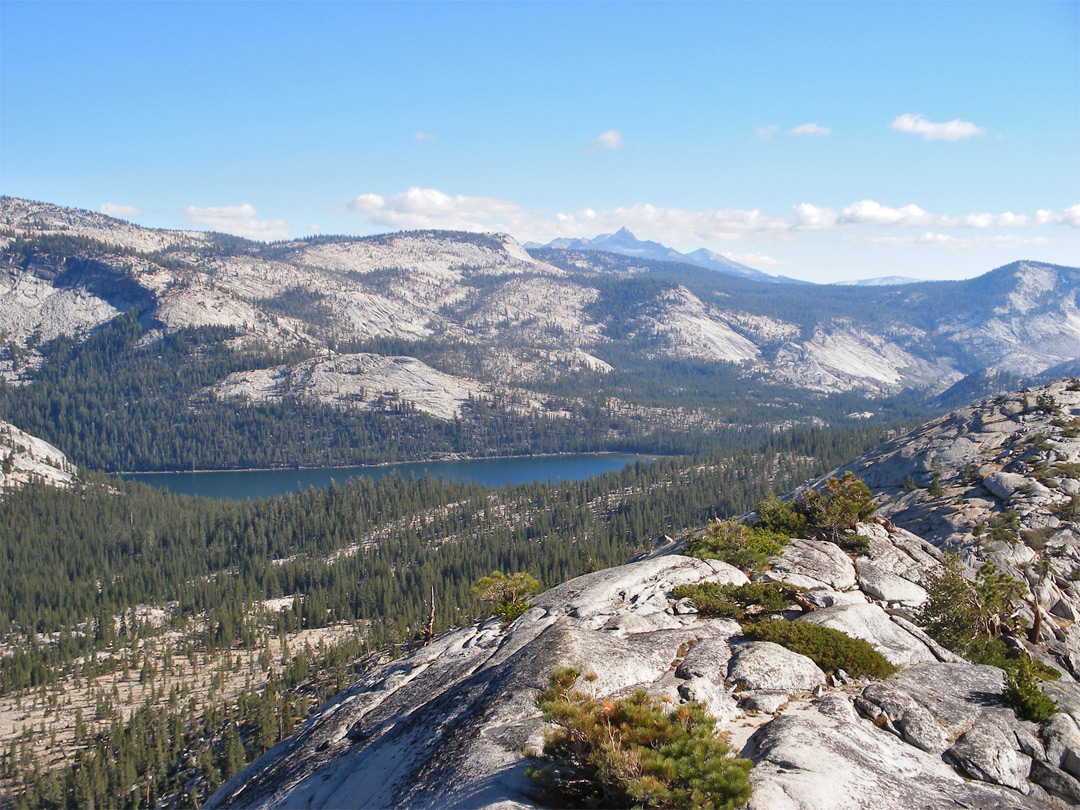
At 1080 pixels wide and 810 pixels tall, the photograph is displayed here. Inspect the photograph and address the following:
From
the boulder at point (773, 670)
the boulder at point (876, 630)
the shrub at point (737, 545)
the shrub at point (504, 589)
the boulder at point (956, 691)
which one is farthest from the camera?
the shrub at point (504, 589)

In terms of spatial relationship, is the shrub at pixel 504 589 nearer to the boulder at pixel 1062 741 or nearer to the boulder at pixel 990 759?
the boulder at pixel 990 759

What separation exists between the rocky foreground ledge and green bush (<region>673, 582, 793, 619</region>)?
819mm

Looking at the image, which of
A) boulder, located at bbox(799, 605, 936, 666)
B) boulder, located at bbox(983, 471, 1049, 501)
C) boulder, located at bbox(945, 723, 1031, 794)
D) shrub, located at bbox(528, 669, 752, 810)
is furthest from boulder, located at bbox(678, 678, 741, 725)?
boulder, located at bbox(983, 471, 1049, 501)

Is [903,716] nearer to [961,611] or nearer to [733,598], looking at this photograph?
[733,598]

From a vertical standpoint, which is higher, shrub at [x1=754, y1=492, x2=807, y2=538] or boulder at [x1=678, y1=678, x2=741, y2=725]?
shrub at [x1=754, y1=492, x2=807, y2=538]

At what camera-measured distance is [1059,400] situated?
3875 inches

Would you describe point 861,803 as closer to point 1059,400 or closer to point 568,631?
point 568,631

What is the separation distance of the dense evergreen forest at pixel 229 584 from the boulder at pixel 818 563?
6613cm

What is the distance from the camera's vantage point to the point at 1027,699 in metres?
24.8

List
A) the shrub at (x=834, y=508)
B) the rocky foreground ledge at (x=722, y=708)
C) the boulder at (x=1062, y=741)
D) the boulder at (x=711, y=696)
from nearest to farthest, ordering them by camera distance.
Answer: the rocky foreground ledge at (x=722, y=708) < the boulder at (x=1062, y=741) < the boulder at (x=711, y=696) < the shrub at (x=834, y=508)

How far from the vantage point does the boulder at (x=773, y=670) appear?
82.9ft

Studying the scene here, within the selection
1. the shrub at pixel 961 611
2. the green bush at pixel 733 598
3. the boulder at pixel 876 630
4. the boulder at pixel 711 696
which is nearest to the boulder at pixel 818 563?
the shrub at pixel 961 611

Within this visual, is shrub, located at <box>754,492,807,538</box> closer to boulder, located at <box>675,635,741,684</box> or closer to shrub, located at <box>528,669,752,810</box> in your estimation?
boulder, located at <box>675,635,741,684</box>

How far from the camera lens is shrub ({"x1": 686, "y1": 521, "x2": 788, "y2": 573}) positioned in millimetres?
38688
